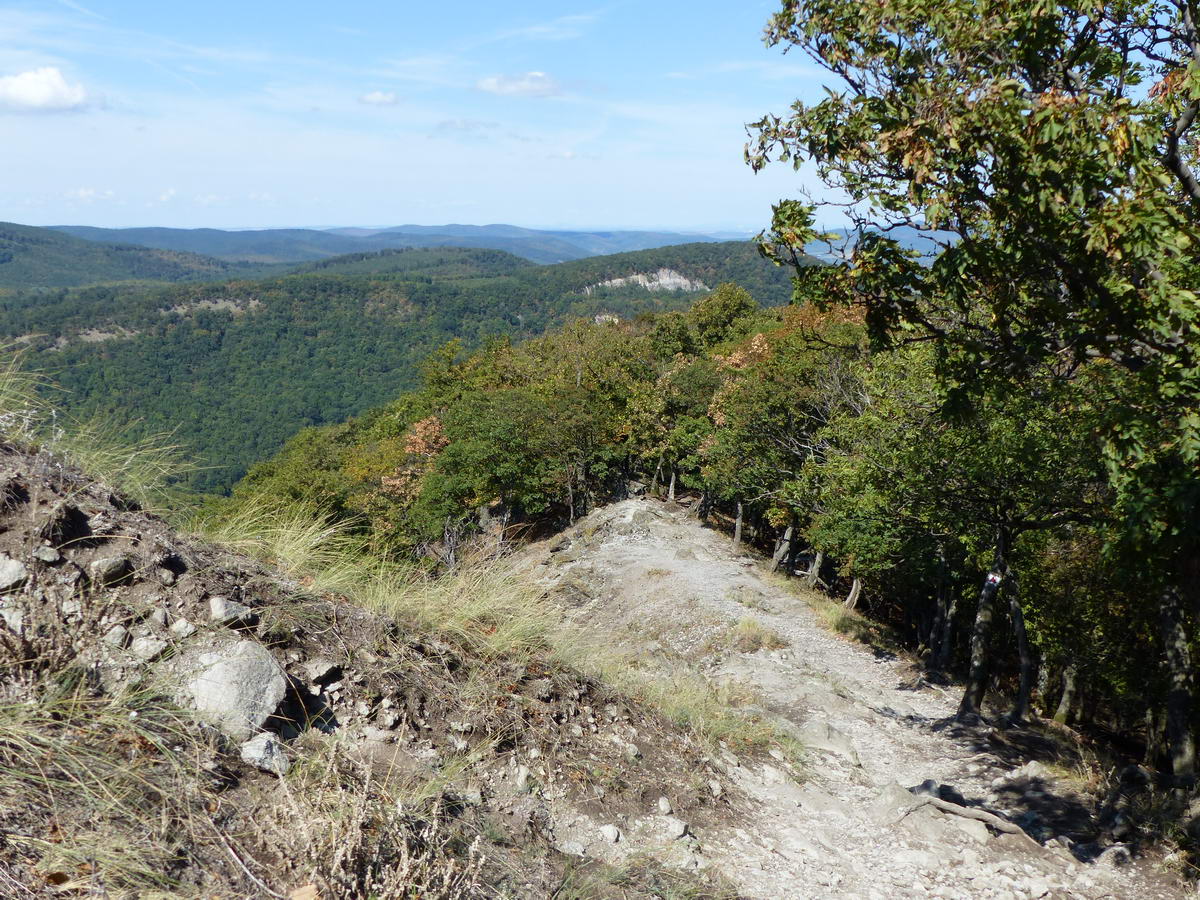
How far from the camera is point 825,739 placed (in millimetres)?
9906

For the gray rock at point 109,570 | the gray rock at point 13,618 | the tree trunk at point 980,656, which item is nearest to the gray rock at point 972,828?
the tree trunk at point 980,656

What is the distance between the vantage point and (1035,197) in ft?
15.5

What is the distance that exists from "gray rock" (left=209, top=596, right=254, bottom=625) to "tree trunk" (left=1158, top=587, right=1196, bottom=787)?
922 centimetres

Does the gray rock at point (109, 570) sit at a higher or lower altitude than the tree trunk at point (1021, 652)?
higher

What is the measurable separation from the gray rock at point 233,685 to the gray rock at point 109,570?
2.32ft

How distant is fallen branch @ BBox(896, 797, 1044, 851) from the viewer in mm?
6801

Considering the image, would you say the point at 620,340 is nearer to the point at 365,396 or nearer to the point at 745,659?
the point at 745,659

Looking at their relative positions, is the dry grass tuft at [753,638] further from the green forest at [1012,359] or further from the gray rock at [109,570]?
the gray rock at [109,570]

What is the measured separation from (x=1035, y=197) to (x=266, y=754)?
18.7ft

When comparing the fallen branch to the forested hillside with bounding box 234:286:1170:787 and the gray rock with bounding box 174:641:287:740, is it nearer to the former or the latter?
the forested hillside with bounding box 234:286:1170:787

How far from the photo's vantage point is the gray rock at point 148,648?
13.9ft

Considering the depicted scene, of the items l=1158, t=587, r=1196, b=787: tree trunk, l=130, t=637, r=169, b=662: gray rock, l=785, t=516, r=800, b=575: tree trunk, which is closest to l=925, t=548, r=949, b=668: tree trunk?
l=1158, t=587, r=1196, b=787: tree trunk

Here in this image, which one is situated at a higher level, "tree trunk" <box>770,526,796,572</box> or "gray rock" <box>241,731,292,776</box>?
"gray rock" <box>241,731,292,776</box>

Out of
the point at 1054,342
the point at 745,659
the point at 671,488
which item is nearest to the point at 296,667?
the point at 1054,342
